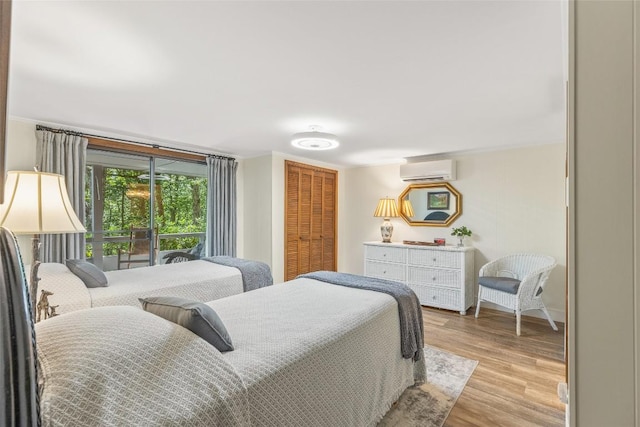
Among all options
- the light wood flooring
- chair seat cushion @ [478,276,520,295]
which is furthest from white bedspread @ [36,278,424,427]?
chair seat cushion @ [478,276,520,295]

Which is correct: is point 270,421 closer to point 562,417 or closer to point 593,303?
point 593,303

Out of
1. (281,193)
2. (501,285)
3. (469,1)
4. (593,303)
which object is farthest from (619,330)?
(281,193)

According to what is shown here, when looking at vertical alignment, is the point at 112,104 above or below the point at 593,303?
above

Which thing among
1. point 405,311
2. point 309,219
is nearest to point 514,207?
point 405,311

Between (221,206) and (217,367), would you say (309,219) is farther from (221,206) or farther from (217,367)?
(217,367)

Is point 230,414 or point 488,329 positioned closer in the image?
point 230,414

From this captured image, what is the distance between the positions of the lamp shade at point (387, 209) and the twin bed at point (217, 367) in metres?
3.06

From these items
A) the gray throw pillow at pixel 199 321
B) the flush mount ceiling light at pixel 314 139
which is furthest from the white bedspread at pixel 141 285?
the flush mount ceiling light at pixel 314 139

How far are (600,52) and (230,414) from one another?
4.68 ft

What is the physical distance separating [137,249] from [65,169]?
125 centimetres

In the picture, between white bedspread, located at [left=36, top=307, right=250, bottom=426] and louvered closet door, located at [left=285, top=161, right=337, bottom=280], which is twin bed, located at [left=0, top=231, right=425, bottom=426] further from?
louvered closet door, located at [left=285, top=161, right=337, bottom=280]

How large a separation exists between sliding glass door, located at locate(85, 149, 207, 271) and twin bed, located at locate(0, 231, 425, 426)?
2587mm

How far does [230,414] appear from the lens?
Answer: 992 millimetres

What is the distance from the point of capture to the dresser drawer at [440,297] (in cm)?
405
